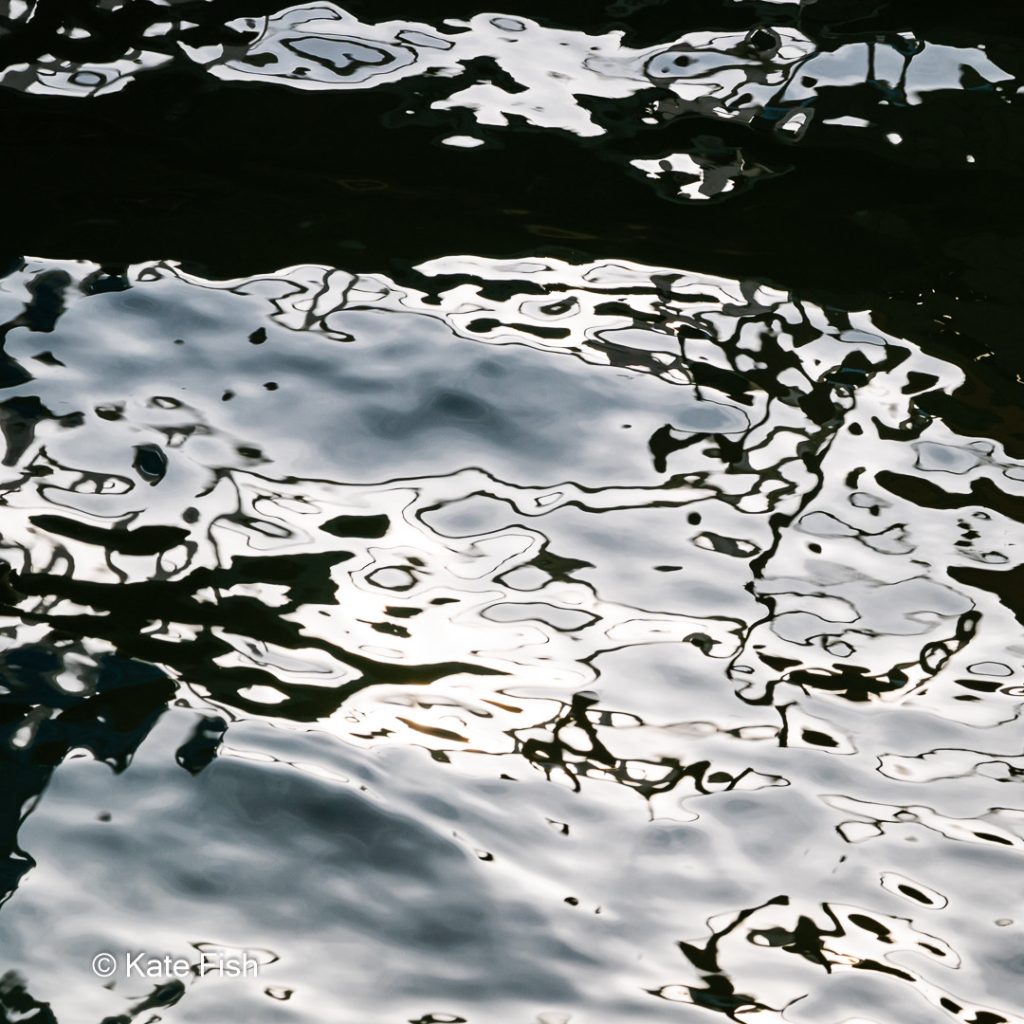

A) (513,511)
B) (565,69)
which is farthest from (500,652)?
(565,69)

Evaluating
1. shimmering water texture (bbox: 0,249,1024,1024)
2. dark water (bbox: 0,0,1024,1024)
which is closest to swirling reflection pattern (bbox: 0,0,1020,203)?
dark water (bbox: 0,0,1024,1024)

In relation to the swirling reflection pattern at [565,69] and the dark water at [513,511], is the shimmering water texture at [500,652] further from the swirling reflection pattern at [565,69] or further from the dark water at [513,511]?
the swirling reflection pattern at [565,69]

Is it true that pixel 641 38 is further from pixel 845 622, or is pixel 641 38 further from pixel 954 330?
pixel 845 622

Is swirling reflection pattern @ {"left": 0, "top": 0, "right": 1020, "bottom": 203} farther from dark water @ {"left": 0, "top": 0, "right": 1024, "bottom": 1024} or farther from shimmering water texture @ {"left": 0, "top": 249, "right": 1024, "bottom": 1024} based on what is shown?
shimmering water texture @ {"left": 0, "top": 249, "right": 1024, "bottom": 1024}

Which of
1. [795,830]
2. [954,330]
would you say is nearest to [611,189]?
[954,330]

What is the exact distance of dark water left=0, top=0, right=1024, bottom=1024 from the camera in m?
1.65

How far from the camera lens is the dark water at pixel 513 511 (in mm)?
1649

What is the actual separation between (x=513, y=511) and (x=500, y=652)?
14.0 inches

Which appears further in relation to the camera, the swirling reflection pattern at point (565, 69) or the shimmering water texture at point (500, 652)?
the swirling reflection pattern at point (565, 69)

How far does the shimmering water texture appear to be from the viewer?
1.62m

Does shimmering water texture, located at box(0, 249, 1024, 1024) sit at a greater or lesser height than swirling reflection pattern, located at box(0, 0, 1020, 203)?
lesser

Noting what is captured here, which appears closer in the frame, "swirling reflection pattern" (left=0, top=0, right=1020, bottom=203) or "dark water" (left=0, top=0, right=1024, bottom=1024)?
"dark water" (left=0, top=0, right=1024, bottom=1024)

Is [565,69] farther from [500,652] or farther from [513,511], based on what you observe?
[500,652]

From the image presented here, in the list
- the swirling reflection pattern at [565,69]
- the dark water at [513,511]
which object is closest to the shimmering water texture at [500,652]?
the dark water at [513,511]
